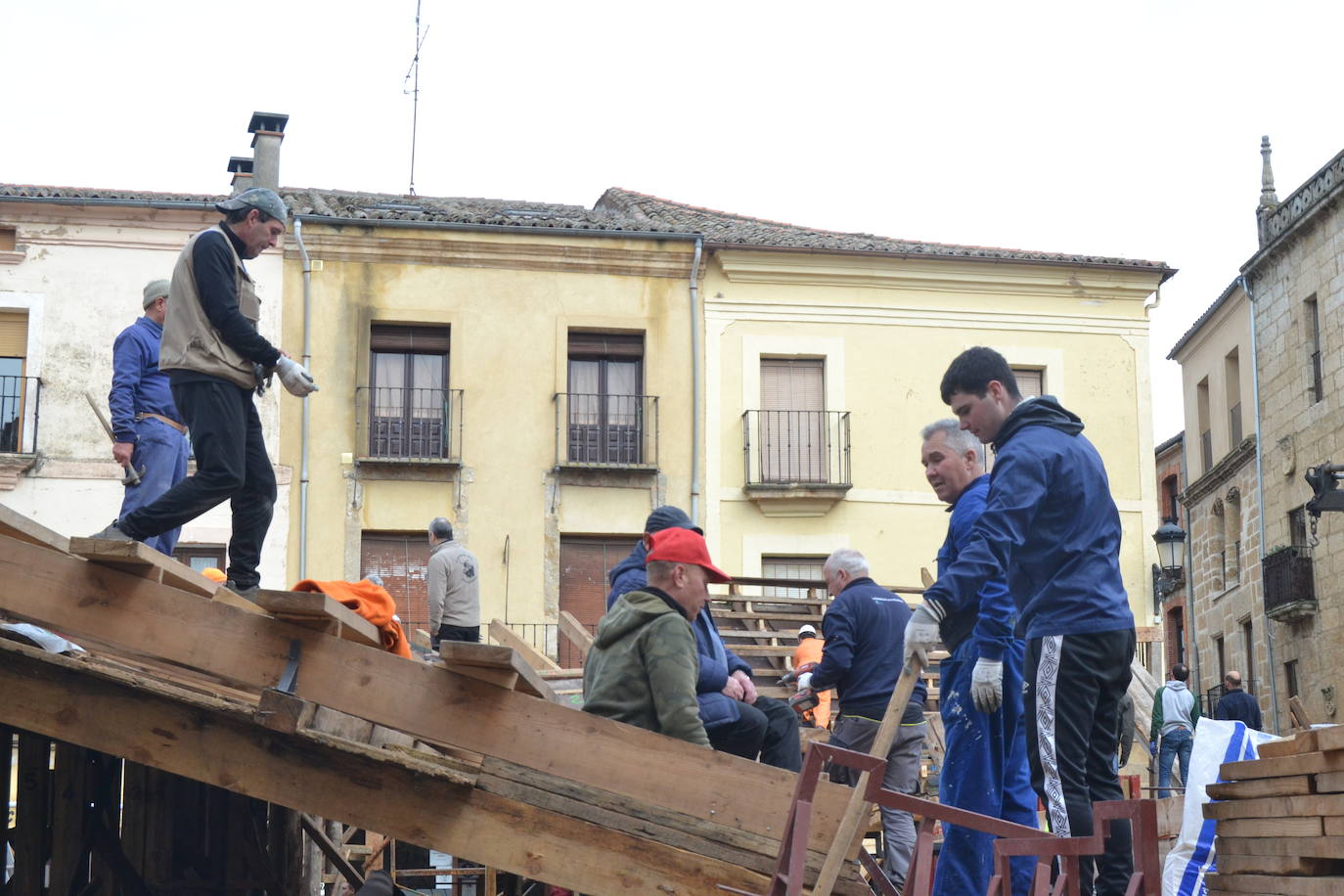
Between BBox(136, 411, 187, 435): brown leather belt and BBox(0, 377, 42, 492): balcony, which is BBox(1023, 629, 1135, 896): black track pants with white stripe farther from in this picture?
BBox(0, 377, 42, 492): balcony

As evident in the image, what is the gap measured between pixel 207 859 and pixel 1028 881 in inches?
185

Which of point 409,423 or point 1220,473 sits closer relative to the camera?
point 409,423

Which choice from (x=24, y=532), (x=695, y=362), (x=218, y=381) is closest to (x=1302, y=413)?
(x=695, y=362)

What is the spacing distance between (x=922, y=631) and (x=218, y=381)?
3155 millimetres

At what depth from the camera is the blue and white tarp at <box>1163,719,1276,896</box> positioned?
6.88 metres

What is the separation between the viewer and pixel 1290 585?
1114 inches

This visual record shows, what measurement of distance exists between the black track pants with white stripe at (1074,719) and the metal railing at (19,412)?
20310 millimetres

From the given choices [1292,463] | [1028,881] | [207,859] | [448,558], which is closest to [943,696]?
[1028,881]

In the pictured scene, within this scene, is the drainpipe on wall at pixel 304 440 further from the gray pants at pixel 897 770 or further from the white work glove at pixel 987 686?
the white work glove at pixel 987 686

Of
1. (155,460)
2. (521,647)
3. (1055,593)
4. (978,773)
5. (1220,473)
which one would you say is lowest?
(978,773)

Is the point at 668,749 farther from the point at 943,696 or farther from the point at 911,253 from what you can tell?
the point at 911,253

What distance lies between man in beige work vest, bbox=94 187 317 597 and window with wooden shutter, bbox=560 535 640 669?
1739cm

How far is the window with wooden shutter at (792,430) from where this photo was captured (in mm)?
25062

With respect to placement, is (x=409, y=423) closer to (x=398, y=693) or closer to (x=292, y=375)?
(x=292, y=375)
